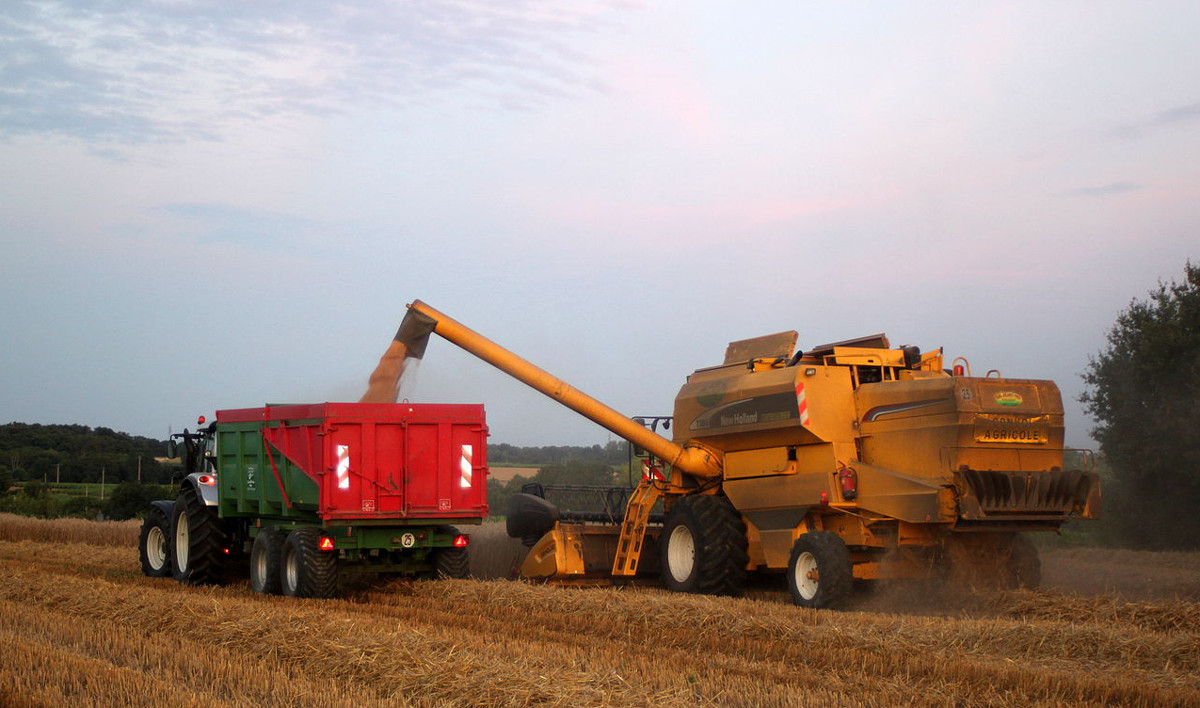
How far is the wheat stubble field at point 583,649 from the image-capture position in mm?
7012

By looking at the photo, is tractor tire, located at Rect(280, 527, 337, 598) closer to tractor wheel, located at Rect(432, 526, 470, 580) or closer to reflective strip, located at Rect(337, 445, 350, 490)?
Result: reflective strip, located at Rect(337, 445, 350, 490)

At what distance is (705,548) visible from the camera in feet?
43.5

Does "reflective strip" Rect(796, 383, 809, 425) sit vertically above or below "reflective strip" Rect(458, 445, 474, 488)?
above

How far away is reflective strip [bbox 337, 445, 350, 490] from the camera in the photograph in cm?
1234

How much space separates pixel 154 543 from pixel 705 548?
8038 mm

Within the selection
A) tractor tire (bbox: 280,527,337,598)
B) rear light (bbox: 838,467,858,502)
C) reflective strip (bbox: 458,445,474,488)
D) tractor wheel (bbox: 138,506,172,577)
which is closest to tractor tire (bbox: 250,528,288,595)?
tractor tire (bbox: 280,527,337,598)

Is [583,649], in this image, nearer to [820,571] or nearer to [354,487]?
[820,571]

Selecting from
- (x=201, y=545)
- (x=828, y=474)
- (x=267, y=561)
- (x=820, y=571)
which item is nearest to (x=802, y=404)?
(x=828, y=474)

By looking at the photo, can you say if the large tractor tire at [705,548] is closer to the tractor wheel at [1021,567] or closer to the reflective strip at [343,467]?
the tractor wheel at [1021,567]

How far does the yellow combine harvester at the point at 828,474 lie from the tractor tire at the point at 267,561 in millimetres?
2786

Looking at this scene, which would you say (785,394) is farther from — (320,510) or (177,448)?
(177,448)

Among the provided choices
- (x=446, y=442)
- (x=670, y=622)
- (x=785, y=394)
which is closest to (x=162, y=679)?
(x=670, y=622)

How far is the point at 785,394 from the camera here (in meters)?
12.5

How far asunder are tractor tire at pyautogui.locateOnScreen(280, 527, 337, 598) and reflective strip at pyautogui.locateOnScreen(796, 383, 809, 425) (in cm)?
526
